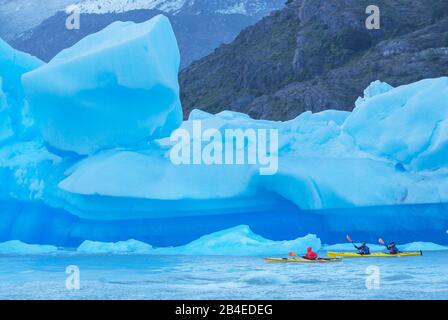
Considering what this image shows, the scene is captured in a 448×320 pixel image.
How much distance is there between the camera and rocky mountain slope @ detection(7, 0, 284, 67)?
33.8 ft

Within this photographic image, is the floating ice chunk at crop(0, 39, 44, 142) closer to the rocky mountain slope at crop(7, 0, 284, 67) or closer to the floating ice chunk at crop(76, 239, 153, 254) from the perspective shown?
the rocky mountain slope at crop(7, 0, 284, 67)

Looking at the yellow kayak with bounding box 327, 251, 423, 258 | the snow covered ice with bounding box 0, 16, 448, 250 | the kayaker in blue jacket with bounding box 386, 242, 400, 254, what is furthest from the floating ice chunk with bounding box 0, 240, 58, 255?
the kayaker in blue jacket with bounding box 386, 242, 400, 254

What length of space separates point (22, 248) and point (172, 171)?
187cm

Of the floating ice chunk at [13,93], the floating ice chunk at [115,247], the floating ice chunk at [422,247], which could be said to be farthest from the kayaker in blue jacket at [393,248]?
the floating ice chunk at [13,93]

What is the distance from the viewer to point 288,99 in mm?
14320

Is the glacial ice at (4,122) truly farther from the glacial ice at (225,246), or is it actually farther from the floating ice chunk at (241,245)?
the floating ice chunk at (241,245)

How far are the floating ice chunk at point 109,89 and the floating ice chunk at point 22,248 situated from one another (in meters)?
1.16

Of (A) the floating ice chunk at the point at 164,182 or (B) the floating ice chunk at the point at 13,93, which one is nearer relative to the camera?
(A) the floating ice chunk at the point at 164,182

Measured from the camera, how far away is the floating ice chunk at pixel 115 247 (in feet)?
31.2

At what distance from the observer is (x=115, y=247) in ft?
31.3

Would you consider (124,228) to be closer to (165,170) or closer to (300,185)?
(165,170)

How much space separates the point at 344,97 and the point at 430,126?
4383 mm

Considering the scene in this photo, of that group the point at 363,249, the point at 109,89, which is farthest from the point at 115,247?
the point at 363,249
